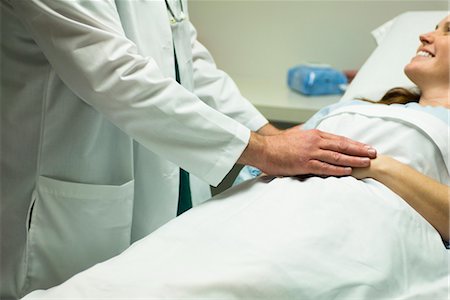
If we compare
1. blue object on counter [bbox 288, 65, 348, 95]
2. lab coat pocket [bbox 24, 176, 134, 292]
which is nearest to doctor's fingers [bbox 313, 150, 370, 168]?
lab coat pocket [bbox 24, 176, 134, 292]

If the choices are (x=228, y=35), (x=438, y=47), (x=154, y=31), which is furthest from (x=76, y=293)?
(x=228, y=35)

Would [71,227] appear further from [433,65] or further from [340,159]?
[433,65]

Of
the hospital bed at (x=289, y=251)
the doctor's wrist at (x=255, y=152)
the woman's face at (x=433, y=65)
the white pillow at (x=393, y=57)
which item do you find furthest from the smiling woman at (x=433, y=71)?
the doctor's wrist at (x=255, y=152)

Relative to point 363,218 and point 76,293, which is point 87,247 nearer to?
point 76,293

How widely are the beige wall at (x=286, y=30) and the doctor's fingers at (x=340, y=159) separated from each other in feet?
4.16

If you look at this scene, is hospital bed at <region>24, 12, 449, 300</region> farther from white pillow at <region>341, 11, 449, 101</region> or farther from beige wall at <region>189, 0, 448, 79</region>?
beige wall at <region>189, 0, 448, 79</region>

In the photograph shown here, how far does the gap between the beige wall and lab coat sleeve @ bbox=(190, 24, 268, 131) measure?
0.82 m

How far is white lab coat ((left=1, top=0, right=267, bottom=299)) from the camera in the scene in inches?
42.8

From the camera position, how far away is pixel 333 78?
234cm

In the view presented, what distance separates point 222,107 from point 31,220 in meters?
0.71

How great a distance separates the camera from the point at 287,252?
38.5 inches

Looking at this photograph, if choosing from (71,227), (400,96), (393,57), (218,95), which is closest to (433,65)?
(400,96)

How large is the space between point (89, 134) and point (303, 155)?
49 cm

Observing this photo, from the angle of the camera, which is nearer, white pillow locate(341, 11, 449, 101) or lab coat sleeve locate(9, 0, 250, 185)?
lab coat sleeve locate(9, 0, 250, 185)
